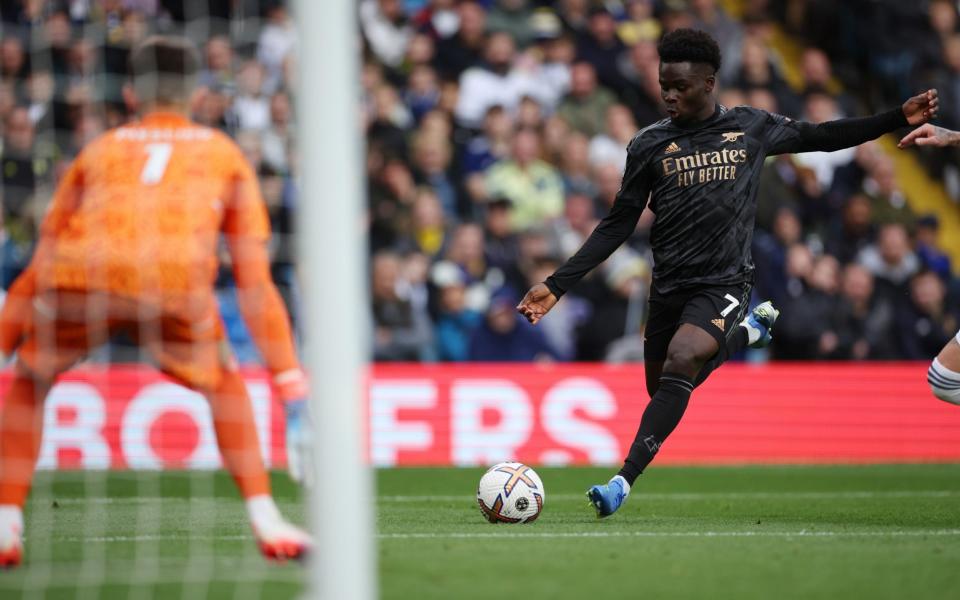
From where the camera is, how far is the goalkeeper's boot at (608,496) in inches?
299

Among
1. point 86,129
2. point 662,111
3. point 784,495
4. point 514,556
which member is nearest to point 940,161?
point 662,111

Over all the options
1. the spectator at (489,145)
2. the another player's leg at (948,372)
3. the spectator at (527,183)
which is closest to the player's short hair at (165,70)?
the another player's leg at (948,372)

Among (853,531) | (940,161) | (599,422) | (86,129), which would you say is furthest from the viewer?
(940,161)

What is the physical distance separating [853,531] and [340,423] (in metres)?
3.90

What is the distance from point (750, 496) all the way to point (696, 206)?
9.02ft

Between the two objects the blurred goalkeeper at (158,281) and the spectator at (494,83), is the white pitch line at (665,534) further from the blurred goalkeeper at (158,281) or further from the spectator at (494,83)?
the spectator at (494,83)

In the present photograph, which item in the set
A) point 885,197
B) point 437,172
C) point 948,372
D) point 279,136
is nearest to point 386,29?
point 437,172

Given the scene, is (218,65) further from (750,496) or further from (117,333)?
(117,333)

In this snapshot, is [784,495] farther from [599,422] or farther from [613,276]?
[613,276]

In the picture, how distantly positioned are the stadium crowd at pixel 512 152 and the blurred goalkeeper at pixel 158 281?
589cm

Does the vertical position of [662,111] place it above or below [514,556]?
above

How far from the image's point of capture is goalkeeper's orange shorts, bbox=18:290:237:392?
6012 millimetres

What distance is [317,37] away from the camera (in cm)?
448

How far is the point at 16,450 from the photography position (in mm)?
6117
